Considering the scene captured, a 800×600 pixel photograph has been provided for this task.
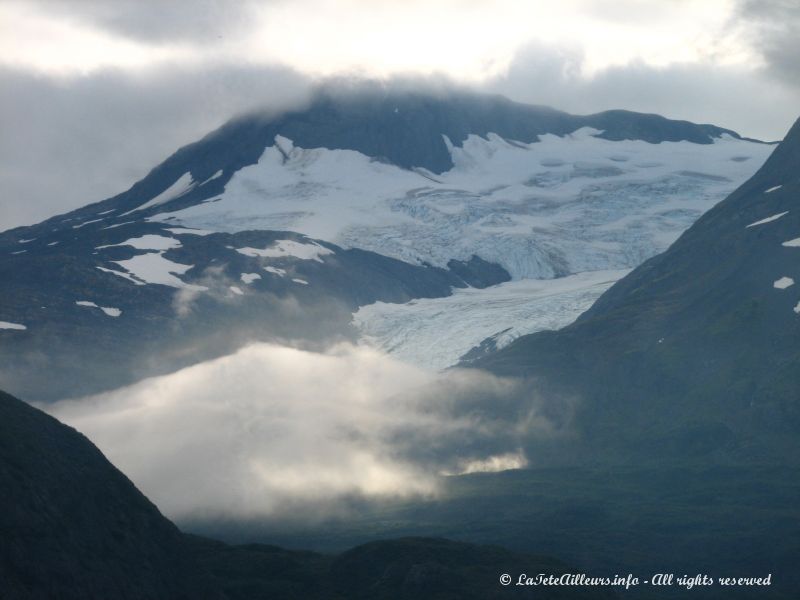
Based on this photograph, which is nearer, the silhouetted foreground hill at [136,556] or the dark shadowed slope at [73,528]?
the dark shadowed slope at [73,528]

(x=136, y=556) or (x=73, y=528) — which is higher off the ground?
(x=73, y=528)

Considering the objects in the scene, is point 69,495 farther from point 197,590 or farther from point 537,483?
point 537,483

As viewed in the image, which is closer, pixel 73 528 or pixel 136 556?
pixel 73 528

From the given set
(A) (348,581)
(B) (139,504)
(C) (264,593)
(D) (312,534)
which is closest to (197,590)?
(B) (139,504)

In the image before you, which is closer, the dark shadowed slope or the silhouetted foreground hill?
the dark shadowed slope
